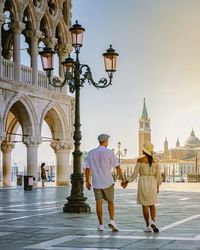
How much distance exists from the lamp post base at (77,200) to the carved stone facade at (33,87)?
1418 centimetres

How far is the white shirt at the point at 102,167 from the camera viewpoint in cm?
1036

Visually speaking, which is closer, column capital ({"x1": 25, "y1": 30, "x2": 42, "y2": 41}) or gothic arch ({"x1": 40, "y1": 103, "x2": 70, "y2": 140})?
column capital ({"x1": 25, "y1": 30, "x2": 42, "y2": 41})

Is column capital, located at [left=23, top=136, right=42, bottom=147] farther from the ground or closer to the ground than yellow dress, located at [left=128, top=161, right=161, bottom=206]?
farther from the ground

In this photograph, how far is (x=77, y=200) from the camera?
588 inches

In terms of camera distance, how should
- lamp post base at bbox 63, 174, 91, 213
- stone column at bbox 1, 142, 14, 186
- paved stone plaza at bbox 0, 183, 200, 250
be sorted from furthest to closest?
1. stone column at bbox 1, 142, 14, 186
2. lamp post base at bbox 63, 174, 91, 213
3. paved stone plaza at bbox 0, 183, 200, 250

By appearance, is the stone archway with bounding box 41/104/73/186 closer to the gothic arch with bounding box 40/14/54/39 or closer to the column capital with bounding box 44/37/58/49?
the column capital with bounding box 44/37/58/49

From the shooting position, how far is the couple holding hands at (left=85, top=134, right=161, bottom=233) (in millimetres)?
10203

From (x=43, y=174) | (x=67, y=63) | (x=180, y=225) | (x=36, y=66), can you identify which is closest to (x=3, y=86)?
(x=36, y=66)

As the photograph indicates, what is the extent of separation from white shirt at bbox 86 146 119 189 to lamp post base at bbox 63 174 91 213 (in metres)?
4.56

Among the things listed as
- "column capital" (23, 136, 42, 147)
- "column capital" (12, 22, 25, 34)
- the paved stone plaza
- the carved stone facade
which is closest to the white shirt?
the paved stone plaza

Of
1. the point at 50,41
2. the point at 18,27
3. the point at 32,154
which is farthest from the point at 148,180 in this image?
the point at 50,41

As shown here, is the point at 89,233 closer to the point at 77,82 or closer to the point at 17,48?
the point at 77,82

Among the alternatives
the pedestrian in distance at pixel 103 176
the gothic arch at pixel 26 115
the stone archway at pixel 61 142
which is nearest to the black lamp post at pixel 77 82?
the pedestrian in distance at pixel 103 176

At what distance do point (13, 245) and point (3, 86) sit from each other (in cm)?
2088
